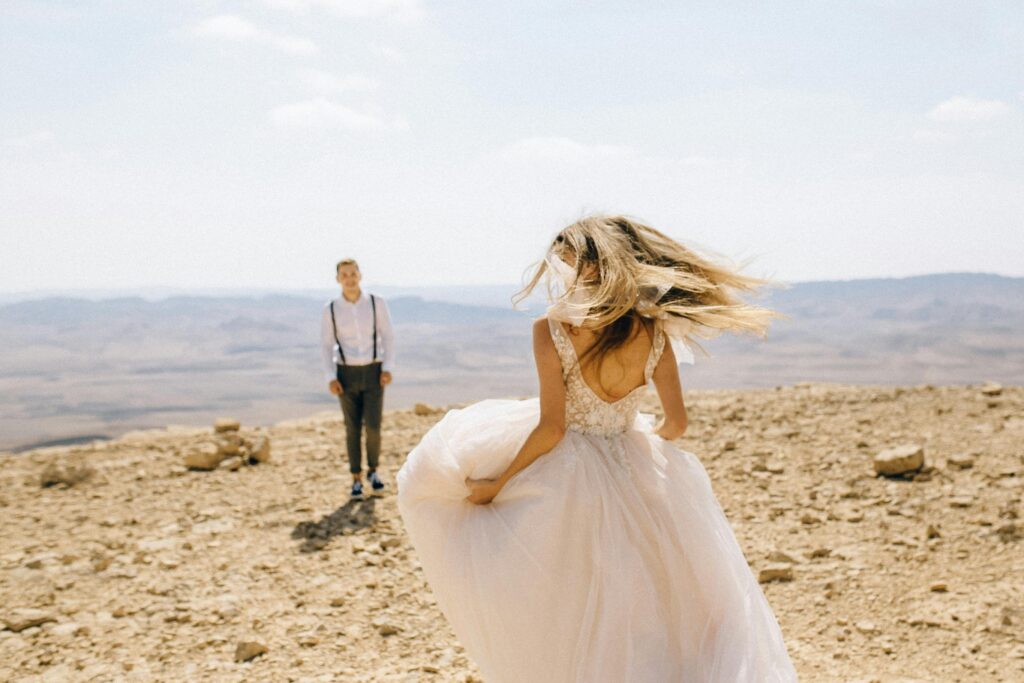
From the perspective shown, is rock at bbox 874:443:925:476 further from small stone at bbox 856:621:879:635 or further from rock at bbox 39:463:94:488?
rock at bbox 39:463:94:488

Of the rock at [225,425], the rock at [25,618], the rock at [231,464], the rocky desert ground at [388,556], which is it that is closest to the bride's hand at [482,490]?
the rocky desert ground at [388,556]

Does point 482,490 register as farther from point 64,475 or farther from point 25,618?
point 64,475

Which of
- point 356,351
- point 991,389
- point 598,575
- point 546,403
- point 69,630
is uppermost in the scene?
point 546,403

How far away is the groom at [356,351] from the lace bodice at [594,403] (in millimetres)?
3875

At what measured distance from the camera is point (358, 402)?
6.65m

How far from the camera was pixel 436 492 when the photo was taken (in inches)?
114

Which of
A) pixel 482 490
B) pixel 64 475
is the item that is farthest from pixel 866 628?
pixel 64 475

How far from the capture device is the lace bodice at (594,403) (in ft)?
8.96

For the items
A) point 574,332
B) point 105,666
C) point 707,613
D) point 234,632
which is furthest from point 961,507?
point 105,666

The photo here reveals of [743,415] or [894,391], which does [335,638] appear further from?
[894,391]

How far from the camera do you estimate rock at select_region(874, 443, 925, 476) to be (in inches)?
248

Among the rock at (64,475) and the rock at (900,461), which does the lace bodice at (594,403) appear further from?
the rock at (64,475)

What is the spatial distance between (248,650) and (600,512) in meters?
2.51

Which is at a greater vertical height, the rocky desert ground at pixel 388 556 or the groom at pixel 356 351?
the groom at pixel 356 351
